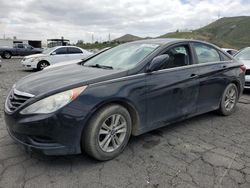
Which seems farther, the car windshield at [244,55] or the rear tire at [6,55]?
the rear tire at [6,55]

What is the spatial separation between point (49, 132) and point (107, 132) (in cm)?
72

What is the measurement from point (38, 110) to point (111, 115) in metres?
0.84

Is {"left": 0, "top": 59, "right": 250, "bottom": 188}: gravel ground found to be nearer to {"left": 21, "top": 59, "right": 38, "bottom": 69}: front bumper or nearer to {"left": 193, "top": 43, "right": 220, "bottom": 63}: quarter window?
{"left": 193, "top": 43, "right": 220, "bottom": 63}: quarter window

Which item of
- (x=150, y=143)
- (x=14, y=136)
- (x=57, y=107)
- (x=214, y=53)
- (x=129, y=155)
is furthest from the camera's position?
(x=214, y=53)

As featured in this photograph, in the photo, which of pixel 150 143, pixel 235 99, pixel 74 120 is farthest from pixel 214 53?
pixel 74 120

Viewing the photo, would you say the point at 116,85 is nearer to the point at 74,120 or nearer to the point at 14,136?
the point at 74,120

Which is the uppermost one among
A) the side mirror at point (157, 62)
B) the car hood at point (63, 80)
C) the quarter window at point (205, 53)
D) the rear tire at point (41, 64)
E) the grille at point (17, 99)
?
the quarter window at point (205, 53)

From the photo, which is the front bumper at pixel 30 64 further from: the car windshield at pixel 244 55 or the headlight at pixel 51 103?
the headlight at pixel 51 103

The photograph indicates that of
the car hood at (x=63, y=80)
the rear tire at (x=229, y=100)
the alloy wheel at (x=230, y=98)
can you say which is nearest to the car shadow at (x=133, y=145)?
the rear tire at (x=229, y=100)

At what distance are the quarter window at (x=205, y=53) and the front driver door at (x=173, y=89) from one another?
0.80ft

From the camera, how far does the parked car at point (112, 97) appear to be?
2.82 metres

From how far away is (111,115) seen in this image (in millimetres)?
3109

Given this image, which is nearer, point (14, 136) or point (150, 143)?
point (14, 136)

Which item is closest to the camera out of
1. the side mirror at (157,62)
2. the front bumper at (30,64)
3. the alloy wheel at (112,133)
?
the alloy wheel at (112,133)
